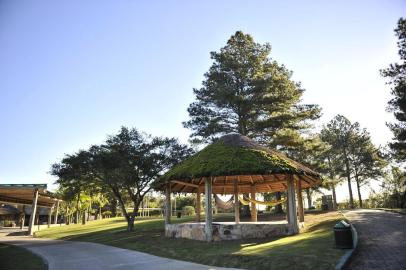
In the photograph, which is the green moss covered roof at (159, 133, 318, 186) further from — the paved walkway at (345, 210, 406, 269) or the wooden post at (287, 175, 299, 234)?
the paved walkway at (345, 210, 406, 269)

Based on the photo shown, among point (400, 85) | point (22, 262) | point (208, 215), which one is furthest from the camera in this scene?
point (400, 85)

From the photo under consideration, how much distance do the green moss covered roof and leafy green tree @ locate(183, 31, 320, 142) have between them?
9.47 meters

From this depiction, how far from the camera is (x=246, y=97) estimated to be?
26219 mm

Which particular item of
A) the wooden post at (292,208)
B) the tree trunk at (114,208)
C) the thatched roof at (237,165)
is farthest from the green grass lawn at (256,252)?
the tree trunk at (114,208)

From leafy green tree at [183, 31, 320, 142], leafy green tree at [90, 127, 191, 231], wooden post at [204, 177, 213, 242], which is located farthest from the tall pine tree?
wooden post at [204, 177, 213, 242]

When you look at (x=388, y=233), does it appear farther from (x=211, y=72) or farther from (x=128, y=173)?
(x=211, y=72)

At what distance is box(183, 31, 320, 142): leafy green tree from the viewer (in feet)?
84.6

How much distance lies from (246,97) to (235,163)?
13023 millimetres

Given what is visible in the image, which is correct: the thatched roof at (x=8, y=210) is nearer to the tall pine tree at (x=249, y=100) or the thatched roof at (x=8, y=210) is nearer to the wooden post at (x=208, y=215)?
the tall pine tree at (x=249, y=100)

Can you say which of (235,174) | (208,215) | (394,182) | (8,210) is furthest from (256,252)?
(8,210)

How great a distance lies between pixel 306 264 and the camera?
26.4 feet

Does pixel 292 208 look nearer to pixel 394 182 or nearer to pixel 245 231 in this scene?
pixel 245 231

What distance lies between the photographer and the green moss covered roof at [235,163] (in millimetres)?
13728

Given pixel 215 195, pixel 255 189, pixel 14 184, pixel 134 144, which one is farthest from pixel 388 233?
pixel 14 184
